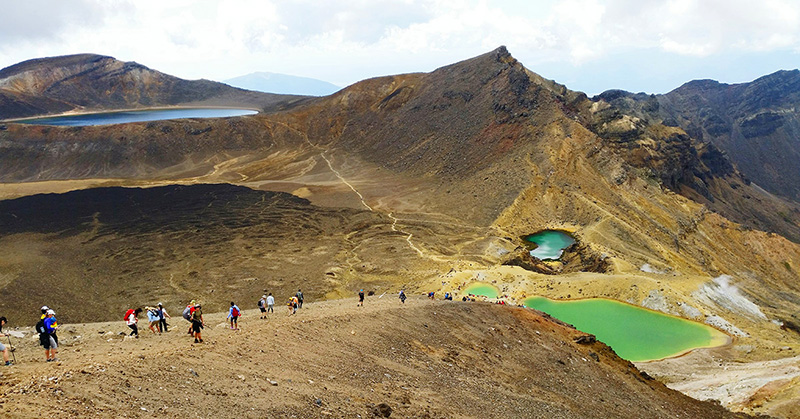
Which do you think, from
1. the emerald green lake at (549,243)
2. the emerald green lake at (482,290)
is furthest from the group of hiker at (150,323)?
the emerald green lake at (549,243)

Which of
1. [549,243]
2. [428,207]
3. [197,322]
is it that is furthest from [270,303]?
[428,207]

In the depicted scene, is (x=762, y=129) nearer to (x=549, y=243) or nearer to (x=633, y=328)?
(x=549, y=243)

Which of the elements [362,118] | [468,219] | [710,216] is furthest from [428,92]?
[710,216]

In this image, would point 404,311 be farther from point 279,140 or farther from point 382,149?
point 279,140

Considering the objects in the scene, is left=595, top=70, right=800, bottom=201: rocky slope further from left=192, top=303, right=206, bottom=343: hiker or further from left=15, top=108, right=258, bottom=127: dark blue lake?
left=192, top=303, right=206, bottom=343: hiker

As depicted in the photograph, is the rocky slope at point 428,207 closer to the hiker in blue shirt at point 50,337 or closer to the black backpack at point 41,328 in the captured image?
the hiker in blue shirt at point 50,337

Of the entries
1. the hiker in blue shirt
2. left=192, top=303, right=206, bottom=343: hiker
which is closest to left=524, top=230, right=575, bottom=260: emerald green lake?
left=192, top=303, right=206, bottom=343: hiker
